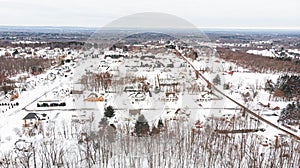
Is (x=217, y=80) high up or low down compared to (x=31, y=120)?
up

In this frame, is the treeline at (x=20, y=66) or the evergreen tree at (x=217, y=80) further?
the treeline at (x=20, y=66)

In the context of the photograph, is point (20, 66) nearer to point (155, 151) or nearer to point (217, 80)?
point (217, 80)

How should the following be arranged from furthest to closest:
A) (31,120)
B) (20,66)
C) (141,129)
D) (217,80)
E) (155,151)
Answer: (20,66)
(217,80)
(31,120)
(141,129)
(155,151)

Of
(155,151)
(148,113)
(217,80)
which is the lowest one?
(155,151)

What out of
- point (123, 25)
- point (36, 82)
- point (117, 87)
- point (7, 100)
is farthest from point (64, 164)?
point (36, 82)

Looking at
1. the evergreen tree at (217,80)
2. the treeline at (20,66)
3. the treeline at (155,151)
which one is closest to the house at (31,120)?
the treeline at (155,151)

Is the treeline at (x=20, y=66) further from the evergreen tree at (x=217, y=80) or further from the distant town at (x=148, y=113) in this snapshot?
the evergreen tree at (x=217, y=80)

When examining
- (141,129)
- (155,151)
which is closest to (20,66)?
(141,129)

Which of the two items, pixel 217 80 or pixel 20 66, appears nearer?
pixel 217 80

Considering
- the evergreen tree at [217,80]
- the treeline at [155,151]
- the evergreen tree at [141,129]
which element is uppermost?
the evergreen tree at [217,80]

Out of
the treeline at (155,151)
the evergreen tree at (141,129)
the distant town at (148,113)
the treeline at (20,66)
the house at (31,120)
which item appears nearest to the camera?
the treeline at (155,151)

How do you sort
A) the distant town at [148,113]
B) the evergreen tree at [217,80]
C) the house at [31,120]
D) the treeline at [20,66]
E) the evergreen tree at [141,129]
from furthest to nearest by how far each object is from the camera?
the treeline at [20,66], the evergreen tree at [217,80], the house at [31,120], the evergreen tree at [141,129], the distant town at [148,113]

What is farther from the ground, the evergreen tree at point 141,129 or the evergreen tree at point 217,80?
the evergreen tree at point 217,80

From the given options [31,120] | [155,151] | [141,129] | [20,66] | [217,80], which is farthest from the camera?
[20,66]
